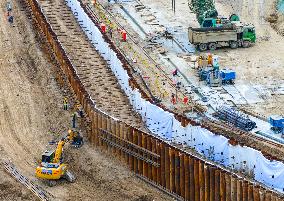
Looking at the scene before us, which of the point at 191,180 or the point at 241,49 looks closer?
the point at 191,180

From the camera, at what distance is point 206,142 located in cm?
3691

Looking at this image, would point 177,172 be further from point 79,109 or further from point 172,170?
point 79,109

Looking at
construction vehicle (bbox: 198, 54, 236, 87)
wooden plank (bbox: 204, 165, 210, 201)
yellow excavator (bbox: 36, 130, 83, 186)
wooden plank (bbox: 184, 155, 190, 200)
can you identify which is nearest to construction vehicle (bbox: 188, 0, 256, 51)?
construction vehicle (bbox: 198, 54, 236, 87)

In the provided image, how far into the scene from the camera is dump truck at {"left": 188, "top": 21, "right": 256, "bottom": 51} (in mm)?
57219

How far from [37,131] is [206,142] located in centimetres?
1159

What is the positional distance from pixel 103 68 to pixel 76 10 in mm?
13041

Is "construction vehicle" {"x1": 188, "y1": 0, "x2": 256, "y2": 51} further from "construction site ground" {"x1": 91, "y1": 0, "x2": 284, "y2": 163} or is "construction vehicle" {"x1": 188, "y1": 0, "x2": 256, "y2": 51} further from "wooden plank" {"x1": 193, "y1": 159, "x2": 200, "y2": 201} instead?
"wooden plank" {"x1": 193, "y1": 159, "x2": 200, "y2": 201}

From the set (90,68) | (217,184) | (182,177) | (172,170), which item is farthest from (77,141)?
(217,184)

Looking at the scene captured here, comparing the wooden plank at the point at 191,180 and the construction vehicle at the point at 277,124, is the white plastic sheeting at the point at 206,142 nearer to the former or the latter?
the wooden plank at the point at 191,180

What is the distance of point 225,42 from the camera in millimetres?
58125

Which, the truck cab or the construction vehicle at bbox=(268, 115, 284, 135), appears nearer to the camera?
the construction vehicle at bbox=(268, 115, 284, 135)

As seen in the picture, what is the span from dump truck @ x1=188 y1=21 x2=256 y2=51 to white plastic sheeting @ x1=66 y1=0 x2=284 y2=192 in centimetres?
1223

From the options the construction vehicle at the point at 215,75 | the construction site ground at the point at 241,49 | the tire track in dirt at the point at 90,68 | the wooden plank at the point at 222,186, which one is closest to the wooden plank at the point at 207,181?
the wooden plank at the point at 222,186

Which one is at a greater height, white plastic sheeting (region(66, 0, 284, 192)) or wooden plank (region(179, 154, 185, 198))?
white plastic sheeting (region(66, 0, 284, 192))
